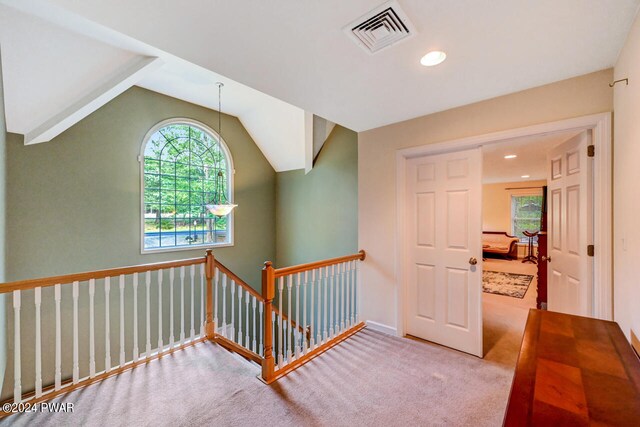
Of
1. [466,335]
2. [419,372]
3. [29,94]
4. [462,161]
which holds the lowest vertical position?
[419,372]

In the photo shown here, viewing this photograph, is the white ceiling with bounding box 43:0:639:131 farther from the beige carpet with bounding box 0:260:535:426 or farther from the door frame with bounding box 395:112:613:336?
the beige carpet with bounding box 0:260:535:426

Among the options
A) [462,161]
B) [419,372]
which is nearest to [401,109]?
[462,161]

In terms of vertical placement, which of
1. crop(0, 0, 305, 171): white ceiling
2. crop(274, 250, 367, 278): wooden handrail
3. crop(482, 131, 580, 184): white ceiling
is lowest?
crop(274, 250, 367, 278): wooden handrail

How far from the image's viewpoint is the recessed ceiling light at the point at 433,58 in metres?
1.75

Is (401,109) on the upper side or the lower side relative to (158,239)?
upper

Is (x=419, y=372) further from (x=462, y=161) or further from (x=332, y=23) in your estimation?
(x=332, y=23)

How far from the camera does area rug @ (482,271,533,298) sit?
466cm

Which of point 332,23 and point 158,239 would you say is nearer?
point 332,23

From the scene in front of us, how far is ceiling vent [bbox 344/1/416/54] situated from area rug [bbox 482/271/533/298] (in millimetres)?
4703

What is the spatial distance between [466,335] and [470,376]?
439 mm

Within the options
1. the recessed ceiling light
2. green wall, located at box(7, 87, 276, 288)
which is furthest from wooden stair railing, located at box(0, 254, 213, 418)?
the recessed ceiling light

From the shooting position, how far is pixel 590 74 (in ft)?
6.31

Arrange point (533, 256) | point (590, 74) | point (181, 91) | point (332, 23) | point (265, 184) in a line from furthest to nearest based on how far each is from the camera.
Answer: point (533, 256) → point (265, 184) → point (181, 91) → point (590, 74) → point (332, 23)

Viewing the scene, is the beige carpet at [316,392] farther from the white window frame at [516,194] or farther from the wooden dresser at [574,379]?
the white window frame at [516,194]
